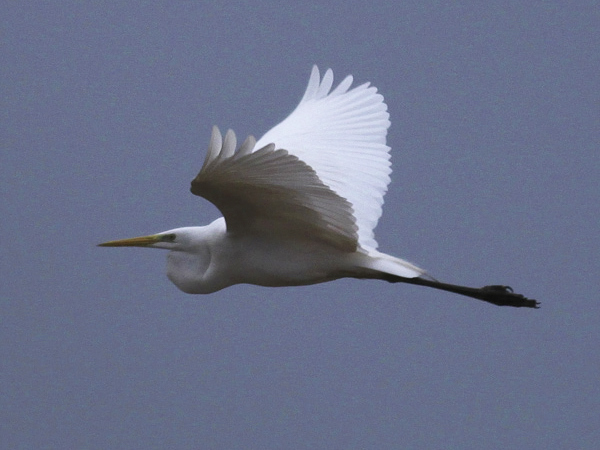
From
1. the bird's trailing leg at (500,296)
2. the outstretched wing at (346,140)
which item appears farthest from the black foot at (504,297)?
the outstretched wing at (346,140)

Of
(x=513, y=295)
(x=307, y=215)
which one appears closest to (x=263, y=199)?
(x=307, y=215)

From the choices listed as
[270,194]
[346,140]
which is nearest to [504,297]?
[346,140]

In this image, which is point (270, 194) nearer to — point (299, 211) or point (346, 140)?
point (299, 211)

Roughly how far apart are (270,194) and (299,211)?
0.39ft

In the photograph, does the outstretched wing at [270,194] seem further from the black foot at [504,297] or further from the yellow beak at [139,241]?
the black foot at [504,297]

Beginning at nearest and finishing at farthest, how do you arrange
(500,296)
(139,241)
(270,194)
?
(270,194) → (139,241) → (500,296)

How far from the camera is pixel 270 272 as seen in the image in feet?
9.04

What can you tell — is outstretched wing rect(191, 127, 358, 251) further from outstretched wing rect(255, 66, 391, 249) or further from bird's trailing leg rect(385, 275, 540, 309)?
bird's trailing leg rect(385, 275, 540, 309)

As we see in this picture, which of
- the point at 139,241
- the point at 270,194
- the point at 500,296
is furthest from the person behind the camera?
the point at 500,296

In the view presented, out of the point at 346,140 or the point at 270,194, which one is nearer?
the point at 270,194

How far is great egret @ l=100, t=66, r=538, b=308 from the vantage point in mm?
2373

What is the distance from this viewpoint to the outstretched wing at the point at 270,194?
2.28 meters

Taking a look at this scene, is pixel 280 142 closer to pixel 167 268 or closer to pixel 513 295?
pixel 167 268

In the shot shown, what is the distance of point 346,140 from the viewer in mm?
3238
